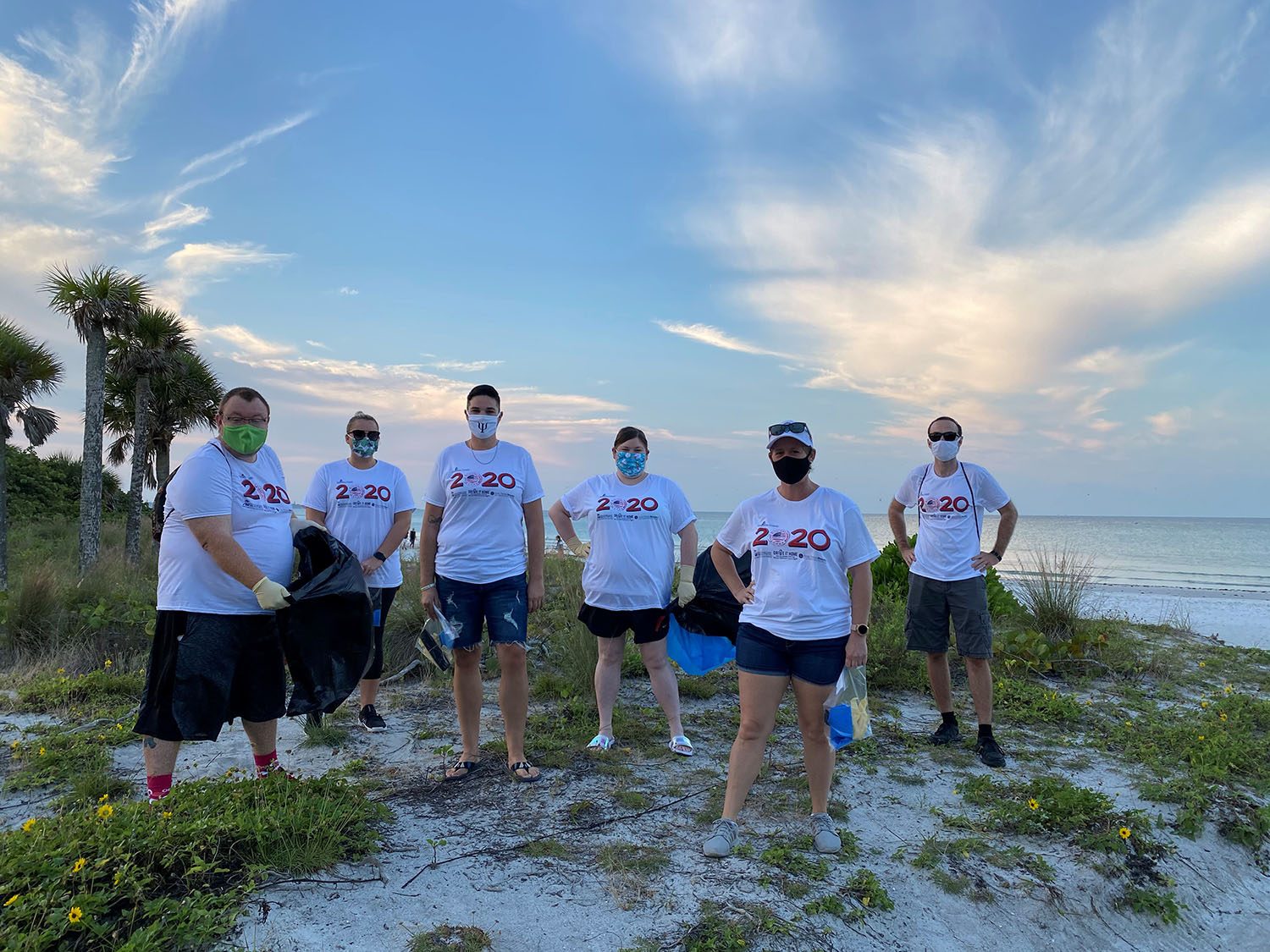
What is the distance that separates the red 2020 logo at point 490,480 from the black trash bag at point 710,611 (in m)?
1.56

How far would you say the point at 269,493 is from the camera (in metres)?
3.66

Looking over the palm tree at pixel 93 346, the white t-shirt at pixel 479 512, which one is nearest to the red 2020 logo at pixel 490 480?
the white t-shirt at pixel 479 512

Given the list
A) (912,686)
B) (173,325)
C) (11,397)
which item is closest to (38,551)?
(11,397)

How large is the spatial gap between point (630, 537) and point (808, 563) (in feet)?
5.14

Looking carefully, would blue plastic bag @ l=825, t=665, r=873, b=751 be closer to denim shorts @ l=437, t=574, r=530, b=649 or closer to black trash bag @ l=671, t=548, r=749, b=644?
black trash bag @ l=671, t=548, r=749, b=644

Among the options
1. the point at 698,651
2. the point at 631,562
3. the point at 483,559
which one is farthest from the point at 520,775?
the point at 698,651

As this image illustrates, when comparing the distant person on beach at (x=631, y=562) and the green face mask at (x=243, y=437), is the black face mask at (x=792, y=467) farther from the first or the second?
the green face mask at (x=243, y=437)

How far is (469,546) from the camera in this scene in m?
4.36

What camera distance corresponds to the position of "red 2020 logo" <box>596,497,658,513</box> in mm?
4980

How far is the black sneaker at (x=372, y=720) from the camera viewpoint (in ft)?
18.1

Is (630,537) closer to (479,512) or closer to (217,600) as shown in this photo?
(479,512)

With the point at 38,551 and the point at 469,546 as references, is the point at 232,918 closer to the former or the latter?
the point at 469,546

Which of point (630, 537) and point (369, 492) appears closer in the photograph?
point (630, 537)

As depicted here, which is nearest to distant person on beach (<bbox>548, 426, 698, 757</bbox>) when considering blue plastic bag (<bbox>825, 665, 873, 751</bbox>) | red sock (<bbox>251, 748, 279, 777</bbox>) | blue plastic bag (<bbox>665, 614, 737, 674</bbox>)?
blue plastic bag (<bbox>665, 614, 737, 674</bbox>)
